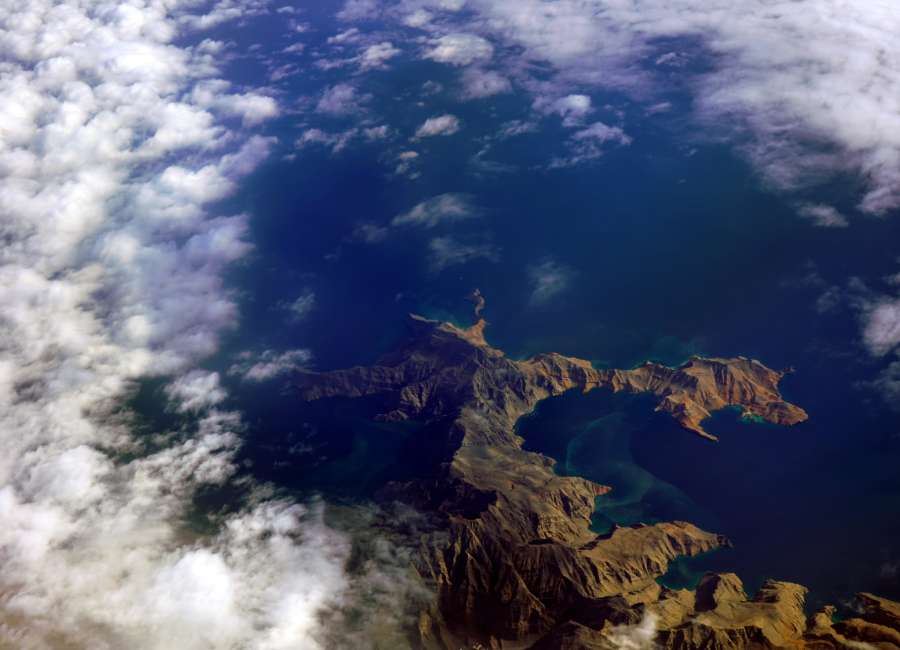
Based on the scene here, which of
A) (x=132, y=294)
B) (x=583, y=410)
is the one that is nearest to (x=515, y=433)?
(x=583, y=410)

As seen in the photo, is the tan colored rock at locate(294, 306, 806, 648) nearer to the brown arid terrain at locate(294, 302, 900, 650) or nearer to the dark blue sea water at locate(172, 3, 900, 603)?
the brown arid terrain at locate(294, 302, 900, 650)

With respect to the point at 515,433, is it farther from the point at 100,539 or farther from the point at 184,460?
the point at 100,539

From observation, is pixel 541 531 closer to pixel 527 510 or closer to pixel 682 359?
pixel 527 510

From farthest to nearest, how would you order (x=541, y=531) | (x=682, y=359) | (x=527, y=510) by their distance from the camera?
(x=682, y=359) < (x=527, y=510) < (x=541, y=531)

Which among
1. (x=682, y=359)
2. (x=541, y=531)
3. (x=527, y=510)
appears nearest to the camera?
(x=541, y=531)

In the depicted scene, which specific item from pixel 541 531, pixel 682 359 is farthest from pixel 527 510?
pixel 682 359

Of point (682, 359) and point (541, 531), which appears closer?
point (541, 531)

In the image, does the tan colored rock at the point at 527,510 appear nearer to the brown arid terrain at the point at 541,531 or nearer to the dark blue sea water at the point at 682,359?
the brown arid terrain at the point at 541,531

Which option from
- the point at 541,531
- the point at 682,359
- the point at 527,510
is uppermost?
the point at 527,510
